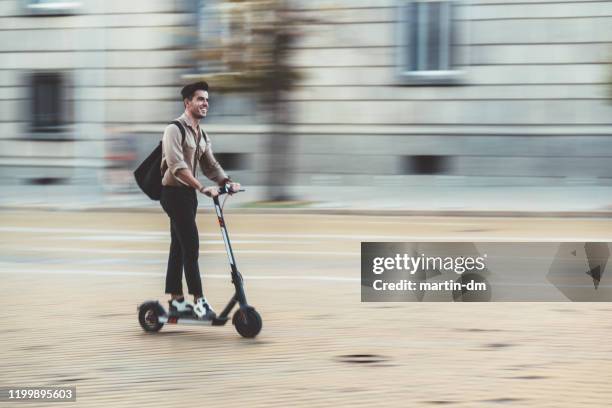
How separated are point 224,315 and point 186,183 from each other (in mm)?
926

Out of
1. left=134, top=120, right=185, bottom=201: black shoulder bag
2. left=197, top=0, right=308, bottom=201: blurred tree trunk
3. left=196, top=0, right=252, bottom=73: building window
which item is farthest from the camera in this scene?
left=196, top=0, right=252, bottom=73: building window

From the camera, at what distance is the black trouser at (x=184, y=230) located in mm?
7512

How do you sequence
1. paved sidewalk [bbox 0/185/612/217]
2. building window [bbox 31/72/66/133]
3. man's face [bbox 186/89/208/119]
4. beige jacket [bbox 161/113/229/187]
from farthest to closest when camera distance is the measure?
building window [bbox 31/72/66/133] < paved sidewalk [bbox 0/185/612/217] < man's face [bbox 186/89/208/119] < beige jacket [bbox 161/113/229/187]

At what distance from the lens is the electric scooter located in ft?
24.4

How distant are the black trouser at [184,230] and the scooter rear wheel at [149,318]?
0.71 ft

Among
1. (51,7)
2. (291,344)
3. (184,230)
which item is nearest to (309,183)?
(51,7)

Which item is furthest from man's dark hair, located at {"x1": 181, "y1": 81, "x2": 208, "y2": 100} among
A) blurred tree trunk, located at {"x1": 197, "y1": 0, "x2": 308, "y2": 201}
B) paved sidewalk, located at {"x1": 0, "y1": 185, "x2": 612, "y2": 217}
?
blurred tree trunk, located at {"x1": 197, "y1": 0, "x2": 308, "y2": 201}

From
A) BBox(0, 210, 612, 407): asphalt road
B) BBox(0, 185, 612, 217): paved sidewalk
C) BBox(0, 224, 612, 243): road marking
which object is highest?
BBox(0, 210, 612, 407): asphalt road

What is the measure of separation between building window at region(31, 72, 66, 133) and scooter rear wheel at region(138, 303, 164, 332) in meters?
20.2

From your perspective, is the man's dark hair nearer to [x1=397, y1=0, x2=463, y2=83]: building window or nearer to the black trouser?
the black trouser

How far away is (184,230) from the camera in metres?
7.53

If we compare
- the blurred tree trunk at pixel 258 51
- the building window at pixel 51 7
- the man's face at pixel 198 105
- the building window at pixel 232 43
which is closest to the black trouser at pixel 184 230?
the man's face at pixel 198 105

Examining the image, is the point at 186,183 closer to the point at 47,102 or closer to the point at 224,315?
the point at 224,315

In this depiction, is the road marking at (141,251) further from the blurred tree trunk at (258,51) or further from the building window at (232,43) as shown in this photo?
the building window at (232,43)
